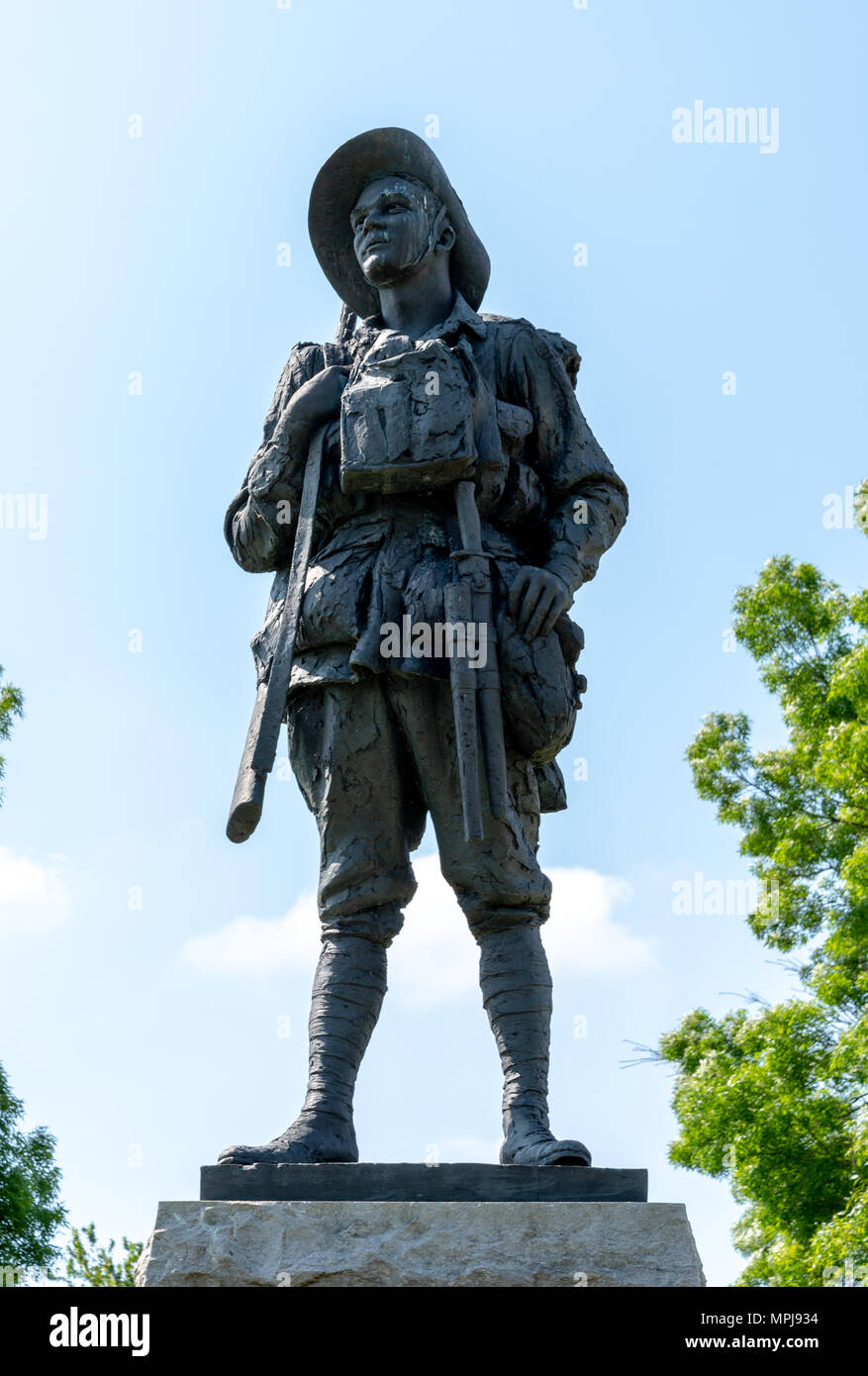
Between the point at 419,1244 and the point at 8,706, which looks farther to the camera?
the point at 8,706

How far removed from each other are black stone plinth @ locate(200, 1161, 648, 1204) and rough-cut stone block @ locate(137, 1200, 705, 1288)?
0.13m

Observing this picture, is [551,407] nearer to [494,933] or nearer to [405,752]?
[405,752]

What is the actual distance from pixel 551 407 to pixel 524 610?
94 centimetres

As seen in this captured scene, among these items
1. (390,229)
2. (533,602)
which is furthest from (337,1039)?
(390,229)

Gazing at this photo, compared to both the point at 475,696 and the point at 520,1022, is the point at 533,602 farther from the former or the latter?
the point at 520,1022

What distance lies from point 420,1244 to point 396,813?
1552mm

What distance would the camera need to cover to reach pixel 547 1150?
5.12 metres

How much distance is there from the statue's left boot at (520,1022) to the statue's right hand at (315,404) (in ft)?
6.48

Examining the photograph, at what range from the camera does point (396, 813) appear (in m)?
5.83

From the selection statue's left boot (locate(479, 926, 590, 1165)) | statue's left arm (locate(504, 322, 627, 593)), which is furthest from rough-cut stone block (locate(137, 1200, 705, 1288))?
statue's left arm (locate(504, 322, 627, 593))

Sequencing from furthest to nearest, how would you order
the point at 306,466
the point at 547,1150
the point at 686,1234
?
the point at 306,466 → the point at 547,1150 → the point at 686,1234

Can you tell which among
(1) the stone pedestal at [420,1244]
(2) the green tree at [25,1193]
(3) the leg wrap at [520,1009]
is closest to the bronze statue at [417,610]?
(3) the leg wrap at [520,1009]
